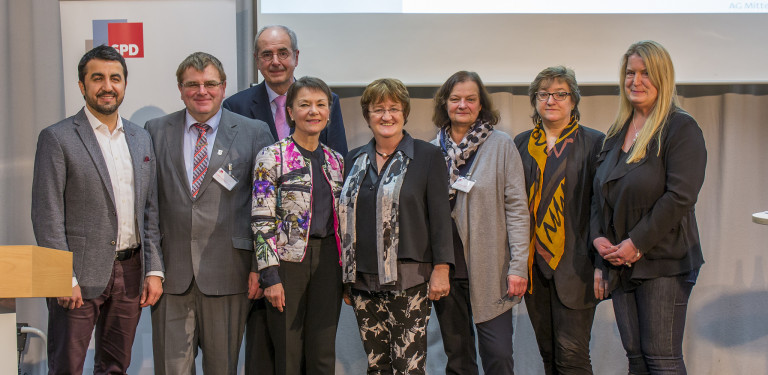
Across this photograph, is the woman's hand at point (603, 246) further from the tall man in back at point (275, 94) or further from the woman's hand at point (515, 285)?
the tall man in back at point (275, 94)

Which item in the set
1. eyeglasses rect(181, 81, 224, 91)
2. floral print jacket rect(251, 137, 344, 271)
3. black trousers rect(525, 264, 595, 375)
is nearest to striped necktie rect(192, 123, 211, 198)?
eyeglasses rect(181, 81, 224, 91)

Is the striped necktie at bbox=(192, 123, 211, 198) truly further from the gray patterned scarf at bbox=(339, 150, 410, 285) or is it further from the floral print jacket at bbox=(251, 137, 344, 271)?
the gray patterned scarf at bbox=(339, 150, 410, 285)

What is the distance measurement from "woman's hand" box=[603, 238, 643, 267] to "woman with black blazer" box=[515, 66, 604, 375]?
0.51ft

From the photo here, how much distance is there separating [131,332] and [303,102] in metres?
1.15

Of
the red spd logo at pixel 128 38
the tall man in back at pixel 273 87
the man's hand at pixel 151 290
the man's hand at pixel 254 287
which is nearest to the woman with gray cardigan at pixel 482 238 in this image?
the tall man in back at pixel 273 87

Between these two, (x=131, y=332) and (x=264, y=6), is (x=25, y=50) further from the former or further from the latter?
(x=131, y=332)

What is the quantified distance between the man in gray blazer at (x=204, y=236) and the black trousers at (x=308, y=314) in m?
0.22

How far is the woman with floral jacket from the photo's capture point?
2.33m

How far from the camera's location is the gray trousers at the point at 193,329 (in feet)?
8.25

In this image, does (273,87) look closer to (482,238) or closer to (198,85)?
(198,85)

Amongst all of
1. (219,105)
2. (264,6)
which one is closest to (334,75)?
(264,6)

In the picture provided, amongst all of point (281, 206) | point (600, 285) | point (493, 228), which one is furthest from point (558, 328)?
point (281, 206)

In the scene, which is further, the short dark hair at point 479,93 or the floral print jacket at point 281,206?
the short dark hair at point 479,93

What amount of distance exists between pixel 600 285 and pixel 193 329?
1.65 meters
